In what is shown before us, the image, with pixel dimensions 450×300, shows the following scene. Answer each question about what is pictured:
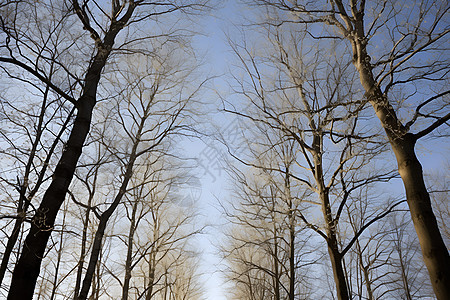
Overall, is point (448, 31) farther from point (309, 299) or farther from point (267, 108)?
point (309, 299)

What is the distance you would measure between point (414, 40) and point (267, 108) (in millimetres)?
2382

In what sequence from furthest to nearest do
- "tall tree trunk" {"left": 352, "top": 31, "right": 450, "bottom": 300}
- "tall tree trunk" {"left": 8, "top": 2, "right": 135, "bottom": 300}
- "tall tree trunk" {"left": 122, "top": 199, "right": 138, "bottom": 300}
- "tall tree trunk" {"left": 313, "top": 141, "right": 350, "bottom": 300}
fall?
"tall tree trunk" {"left": 122, "top": 199, "right": 138, "bottom": 300} → "tall tree trunk" {"left": 313, "top": 141, "right": 350, "bottom": 300} → "tall tree trunk" {"left": 352, "top": 31, "right": 450, "bottom": 300} → "tall tree trunk" {"left": 8, "top": 2, "right": 135, "bottom": 300}

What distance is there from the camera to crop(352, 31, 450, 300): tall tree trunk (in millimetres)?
2824

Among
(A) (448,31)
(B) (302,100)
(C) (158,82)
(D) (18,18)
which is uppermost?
(C) (158,82)

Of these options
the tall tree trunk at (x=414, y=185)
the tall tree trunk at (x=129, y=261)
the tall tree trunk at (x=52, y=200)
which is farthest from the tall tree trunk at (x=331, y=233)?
the tall tree trunk at (x=129, y=261)

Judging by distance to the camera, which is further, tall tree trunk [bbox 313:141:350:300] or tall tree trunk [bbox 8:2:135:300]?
tall tree trunk [bbox 313:141:350:300]

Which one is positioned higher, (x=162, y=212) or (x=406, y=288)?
(x=162, y=212)

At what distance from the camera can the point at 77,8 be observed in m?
3.53

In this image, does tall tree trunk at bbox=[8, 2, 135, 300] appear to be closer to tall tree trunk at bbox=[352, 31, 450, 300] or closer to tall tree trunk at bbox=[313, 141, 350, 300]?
tall tree trunk at bbox=[313, 141, 350, 300]

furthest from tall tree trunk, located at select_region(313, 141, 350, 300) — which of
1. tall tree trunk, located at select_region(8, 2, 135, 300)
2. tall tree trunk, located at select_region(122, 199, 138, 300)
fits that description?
tall tree trunk, located at select_region(122, 199, 138, 300)

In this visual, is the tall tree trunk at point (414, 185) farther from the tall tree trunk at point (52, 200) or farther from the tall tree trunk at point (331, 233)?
the tall tree trunk at point (52, 200)

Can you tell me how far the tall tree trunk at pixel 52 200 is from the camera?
2521mm

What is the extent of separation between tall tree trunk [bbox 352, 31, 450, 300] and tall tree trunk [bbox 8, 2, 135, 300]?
145 inches

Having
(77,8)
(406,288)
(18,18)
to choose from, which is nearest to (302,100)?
(77,8)
